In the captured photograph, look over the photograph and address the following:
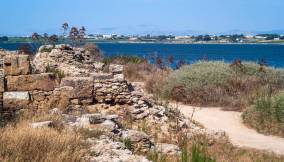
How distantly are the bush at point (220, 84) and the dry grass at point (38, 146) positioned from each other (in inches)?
436

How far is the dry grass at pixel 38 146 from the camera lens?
7133 millimetres

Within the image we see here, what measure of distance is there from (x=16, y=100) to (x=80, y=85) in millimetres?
1795

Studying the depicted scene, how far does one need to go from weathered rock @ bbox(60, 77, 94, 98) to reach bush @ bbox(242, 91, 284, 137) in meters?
4.80

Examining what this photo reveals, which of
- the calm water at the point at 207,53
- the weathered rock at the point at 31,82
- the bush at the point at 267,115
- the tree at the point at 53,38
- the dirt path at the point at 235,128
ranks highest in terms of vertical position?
the tree at the point at 53,38

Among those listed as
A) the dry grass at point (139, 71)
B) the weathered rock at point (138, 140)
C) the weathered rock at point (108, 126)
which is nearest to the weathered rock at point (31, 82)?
the weathered rock at point (108, 126)

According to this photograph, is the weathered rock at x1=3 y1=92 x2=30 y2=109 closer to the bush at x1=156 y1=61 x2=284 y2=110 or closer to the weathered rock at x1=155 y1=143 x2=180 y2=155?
the weathered rock at x1=155 y1=143 x2=180 y2=155

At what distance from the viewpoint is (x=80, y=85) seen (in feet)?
46.5

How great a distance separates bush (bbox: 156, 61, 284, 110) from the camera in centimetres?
1895

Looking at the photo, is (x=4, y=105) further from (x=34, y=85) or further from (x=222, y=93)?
(x=222, y=93)

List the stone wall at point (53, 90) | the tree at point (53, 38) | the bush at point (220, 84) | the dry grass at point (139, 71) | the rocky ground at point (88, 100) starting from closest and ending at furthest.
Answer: the rocky ground at point (88, 100)
the stone wall at point (53, 90)
the bush at point (220, 84)
the tree at point (53, 38)
the dry grass at point (139, 71)

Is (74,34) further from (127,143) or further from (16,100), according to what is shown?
(127,143)

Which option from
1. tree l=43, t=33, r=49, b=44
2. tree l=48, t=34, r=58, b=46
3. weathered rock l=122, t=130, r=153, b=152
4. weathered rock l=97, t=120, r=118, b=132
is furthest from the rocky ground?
tree l=43, t=33, r=49, b=44

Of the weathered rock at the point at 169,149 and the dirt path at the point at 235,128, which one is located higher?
the weathered rock at the point at 169,149

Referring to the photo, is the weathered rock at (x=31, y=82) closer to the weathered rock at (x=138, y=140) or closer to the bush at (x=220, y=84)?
the weathered rock at (x=138, y=140)
